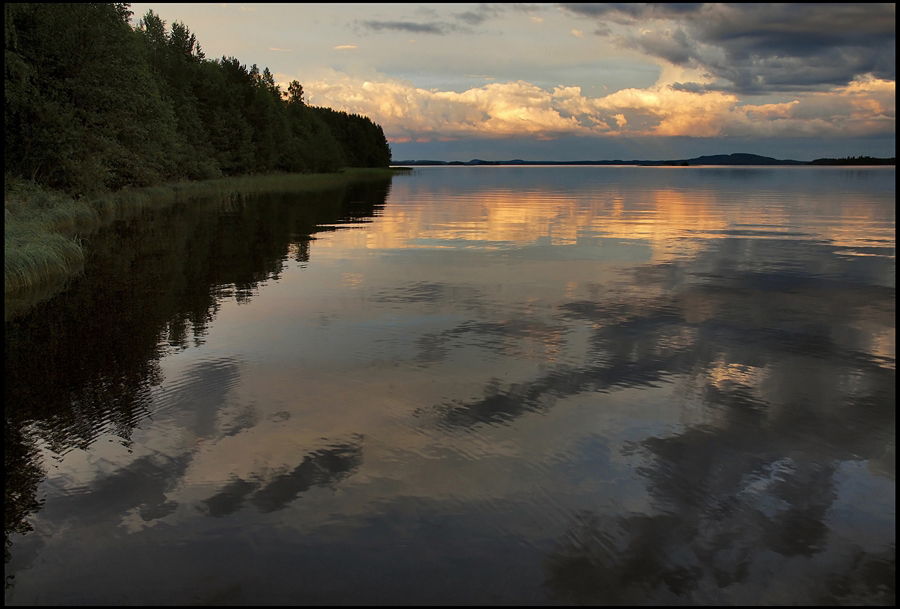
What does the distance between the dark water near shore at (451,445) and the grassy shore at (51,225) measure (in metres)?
1.14

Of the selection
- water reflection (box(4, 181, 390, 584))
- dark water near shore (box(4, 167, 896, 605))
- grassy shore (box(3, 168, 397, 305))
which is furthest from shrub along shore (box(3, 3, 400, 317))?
dark water near shore (box(4, 167, 896, 605))

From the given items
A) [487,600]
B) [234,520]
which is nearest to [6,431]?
[234,520]

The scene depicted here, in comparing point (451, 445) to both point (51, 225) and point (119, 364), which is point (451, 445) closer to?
point (119, 364)

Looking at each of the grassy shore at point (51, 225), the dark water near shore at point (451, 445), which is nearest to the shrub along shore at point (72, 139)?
the grassy shore at point (51, 225)

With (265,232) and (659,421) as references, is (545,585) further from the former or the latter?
(265,232)

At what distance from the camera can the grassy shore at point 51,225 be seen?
15227mm

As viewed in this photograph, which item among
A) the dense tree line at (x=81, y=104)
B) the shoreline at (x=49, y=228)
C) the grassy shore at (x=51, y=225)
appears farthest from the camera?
the dense tree line at (x=81, y=104)

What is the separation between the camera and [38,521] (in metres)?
5.52

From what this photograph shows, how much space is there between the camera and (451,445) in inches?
275

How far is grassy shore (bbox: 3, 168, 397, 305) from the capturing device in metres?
15.2

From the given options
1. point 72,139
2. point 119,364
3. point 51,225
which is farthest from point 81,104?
point 119,364

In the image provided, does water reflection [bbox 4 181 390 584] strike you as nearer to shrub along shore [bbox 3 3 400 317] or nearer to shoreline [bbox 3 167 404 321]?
shoreline [bbox 3 167 404 321]

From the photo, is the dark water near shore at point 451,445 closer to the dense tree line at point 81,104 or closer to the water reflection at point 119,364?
the water reflection at point 119,364

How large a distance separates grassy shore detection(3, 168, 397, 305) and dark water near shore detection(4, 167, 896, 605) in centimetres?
114
